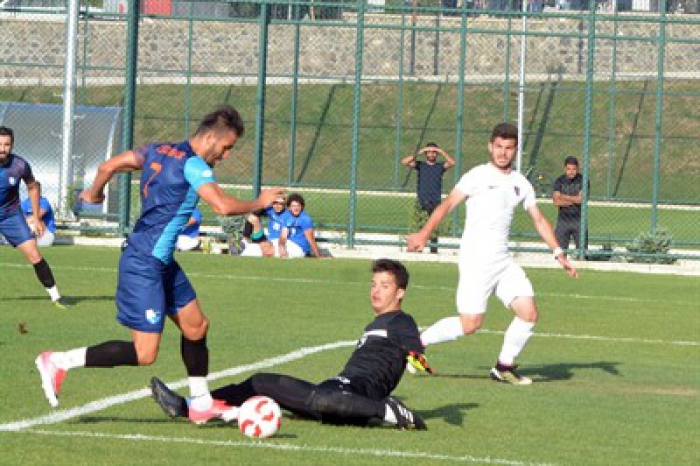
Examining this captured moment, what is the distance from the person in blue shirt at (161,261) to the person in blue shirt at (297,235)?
50.4 ft

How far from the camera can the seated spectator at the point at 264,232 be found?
25312mm

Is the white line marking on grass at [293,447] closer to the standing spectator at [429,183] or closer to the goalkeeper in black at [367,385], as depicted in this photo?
the goalkeeper in black at [367,385]

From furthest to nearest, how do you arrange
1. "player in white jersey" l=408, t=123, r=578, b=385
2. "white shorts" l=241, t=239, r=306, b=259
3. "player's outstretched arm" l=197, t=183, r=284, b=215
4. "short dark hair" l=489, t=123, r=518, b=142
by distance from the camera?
1. "white shorts" l=241, t=239, r=306, b=259
2. "player in white jersey" l=408, t=123, r=578, b=385
3. "short dark hair" l=489, t=123, r=518, b=142
4. "player's outstretched arm" l=197, t=183, r=284, b=215

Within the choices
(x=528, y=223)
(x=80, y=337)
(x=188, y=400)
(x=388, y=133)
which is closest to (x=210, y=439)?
(x=188, y=400)

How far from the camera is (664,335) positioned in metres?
17.8

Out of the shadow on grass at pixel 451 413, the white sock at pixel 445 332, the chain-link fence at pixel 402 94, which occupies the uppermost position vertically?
the chain-link fence at pixel 402 94

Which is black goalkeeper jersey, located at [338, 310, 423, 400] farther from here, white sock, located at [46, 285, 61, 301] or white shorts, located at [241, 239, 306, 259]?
white shorts, located at [241, 239, 306, 259]

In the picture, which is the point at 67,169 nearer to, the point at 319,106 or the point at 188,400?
the point at 188,400

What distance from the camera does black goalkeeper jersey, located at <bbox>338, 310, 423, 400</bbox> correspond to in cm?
1003

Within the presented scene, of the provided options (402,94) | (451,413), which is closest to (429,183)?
(451,413)

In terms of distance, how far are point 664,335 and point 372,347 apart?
27.4 ft

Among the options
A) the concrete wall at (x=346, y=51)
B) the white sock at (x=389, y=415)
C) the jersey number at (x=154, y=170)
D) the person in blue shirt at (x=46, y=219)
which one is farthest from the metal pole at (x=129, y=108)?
the concrete wall at (x=346, y=51)

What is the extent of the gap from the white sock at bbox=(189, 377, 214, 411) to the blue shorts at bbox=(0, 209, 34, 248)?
805 centimetres

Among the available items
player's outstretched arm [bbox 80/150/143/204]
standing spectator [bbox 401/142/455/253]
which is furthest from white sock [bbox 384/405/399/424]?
standing spectator [bbox 401/142/455/253]
